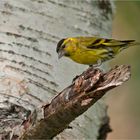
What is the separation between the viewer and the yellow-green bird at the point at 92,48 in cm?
295

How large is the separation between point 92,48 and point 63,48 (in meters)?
0.18

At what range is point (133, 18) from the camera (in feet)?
11.5

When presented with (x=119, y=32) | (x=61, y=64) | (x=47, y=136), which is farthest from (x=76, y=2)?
(x=119, y=32)

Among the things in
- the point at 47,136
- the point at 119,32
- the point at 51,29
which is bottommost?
the point at 47,136

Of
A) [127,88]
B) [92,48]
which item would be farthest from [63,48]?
[127,88]

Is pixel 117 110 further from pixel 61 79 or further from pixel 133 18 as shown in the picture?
pixel 61 79

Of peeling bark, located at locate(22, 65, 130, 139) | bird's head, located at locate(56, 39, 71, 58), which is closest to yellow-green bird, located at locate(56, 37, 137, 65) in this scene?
bird's head, located at locate(56, 39, 71, 58)

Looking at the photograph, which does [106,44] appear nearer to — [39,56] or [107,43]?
[107,43]

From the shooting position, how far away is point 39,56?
106 inches

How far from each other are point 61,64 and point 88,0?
1.37 feet

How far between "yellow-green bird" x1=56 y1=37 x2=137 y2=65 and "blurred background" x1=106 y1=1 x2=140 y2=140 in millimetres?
295

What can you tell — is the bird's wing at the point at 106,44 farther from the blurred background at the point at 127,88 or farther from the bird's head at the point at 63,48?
the blurred background at the point at 127,88

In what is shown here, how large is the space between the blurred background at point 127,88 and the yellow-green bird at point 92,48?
29cm

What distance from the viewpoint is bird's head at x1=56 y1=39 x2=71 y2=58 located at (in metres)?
2.78
